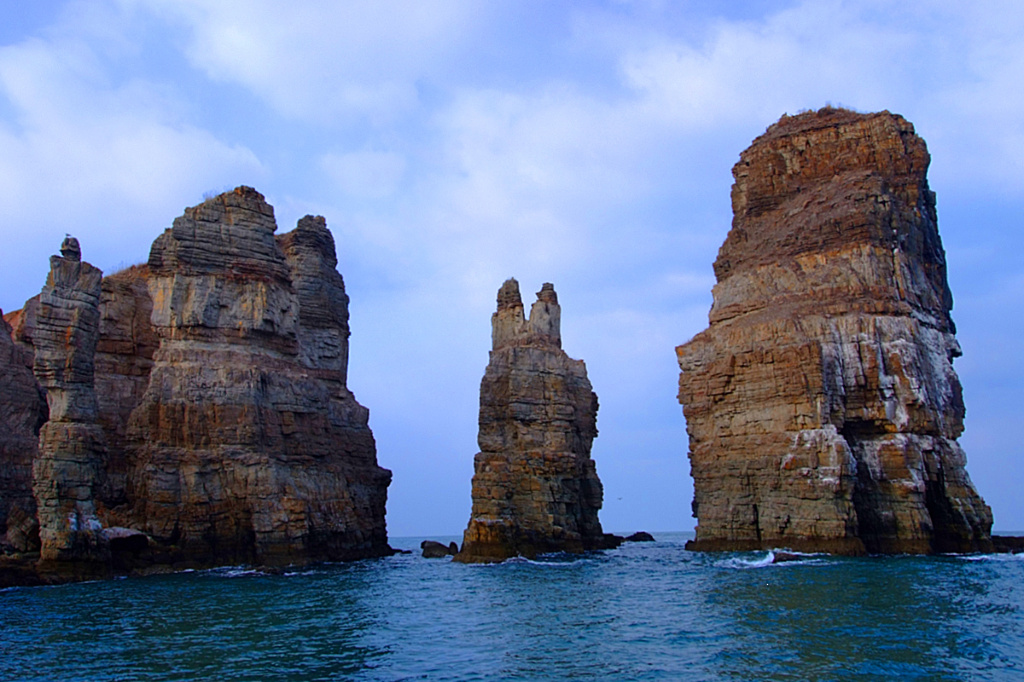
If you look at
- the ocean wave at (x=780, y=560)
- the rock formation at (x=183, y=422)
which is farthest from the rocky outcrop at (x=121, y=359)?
the ocean wave at (x=780, y=560)

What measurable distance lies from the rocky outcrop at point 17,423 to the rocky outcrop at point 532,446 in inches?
1046

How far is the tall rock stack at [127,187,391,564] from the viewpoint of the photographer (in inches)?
1818

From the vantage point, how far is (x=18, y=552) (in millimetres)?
38656

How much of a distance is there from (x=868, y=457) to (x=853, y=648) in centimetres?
2887

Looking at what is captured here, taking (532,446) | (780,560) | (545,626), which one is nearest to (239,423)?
(532,446)

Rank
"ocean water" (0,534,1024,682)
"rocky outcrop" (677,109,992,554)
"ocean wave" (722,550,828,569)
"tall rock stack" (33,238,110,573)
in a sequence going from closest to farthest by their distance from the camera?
1. "ocean water" (0,534,1024,682)
2. "tall rock stack" (33,238,110,573)
3. "ocean wave" (722,550,828,569)
4. "rocky outcrop" (677,109,992,554)

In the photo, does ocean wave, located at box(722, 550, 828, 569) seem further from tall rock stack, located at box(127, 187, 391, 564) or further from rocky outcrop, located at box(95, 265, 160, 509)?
rocky outcrop, located at box(95, 265, 160, 509)

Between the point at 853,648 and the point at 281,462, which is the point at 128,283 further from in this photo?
the point at 853,648

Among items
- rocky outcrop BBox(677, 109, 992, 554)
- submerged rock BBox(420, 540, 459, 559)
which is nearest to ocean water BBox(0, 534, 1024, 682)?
rocky outcrop BBox(677, 109, 992, 554)

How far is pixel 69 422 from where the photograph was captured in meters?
40.5

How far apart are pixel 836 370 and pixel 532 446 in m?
21.0

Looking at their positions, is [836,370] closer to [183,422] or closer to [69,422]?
[183,422]

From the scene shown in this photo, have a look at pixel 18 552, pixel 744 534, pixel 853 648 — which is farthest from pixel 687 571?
pixel 18 552

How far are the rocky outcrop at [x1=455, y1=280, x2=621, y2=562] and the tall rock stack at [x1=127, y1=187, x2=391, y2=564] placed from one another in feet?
28.3
